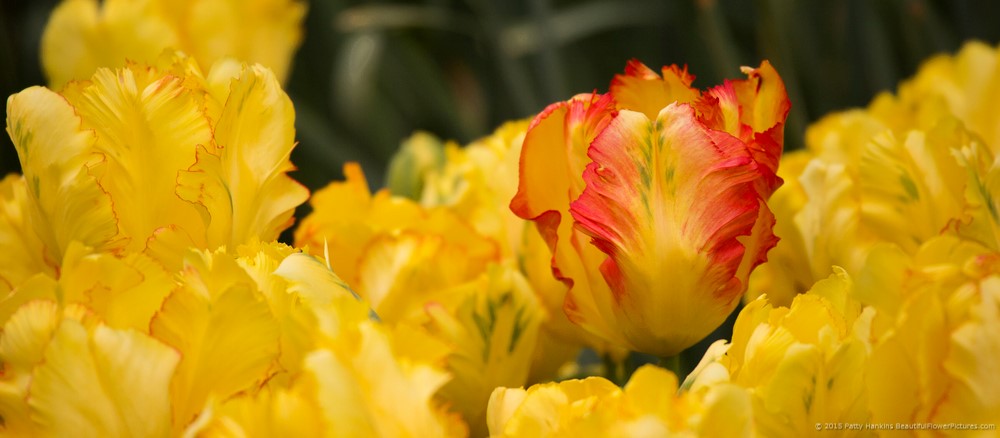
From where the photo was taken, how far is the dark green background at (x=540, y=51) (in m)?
0.92

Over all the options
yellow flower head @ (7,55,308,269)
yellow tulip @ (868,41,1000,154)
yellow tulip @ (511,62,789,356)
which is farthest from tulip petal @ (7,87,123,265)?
yellow tulip @ (868,41,1000,154)

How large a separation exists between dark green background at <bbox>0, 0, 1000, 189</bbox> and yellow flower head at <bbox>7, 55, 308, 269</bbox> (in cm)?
56

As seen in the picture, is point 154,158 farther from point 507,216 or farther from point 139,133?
point 507,216

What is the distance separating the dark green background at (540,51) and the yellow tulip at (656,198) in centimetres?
57

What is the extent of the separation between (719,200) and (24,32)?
1.37 m

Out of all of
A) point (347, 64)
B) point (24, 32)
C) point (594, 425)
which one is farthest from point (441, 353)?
point (24, 32)

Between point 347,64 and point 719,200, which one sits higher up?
point 719,200

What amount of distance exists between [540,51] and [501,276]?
0.64 metres

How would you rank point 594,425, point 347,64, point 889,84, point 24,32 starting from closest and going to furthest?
1. point 594,425
2. point 889,84
3. point 347,64
4. point 24,32

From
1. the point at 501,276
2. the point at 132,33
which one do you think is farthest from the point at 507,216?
the point at 132,33

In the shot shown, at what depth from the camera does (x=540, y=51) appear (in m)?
0.94

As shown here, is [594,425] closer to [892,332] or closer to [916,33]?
[892,332]

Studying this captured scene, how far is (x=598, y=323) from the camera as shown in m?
0.29

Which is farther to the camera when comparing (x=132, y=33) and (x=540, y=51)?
(x=540, y=51)
